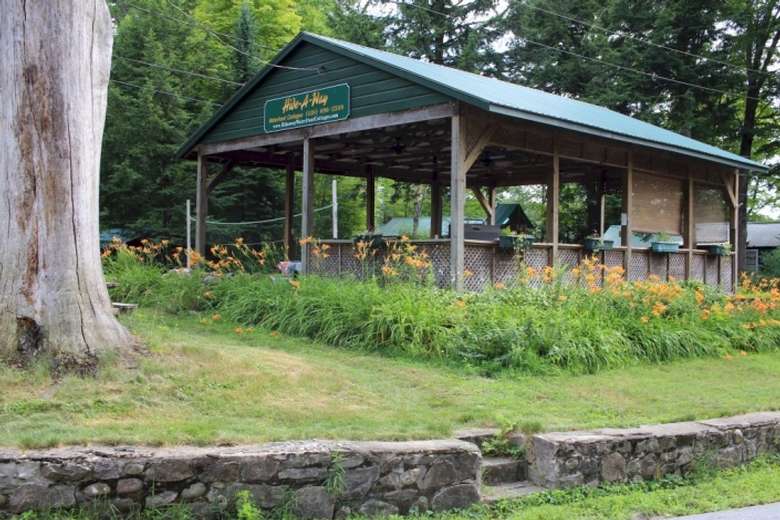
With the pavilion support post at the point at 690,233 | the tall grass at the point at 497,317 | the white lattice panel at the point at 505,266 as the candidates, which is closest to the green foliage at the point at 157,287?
the tall grass at the point at 497,317

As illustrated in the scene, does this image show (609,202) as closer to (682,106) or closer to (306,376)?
(682,106)

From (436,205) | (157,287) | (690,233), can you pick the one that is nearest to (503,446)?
(157,287)

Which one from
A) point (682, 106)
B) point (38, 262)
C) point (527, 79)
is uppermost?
point (527, 79)

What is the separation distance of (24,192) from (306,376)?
9.44 feet

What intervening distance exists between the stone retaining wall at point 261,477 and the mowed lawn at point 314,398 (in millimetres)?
322

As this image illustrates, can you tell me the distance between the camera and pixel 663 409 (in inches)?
267

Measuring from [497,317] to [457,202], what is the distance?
279 centimetres

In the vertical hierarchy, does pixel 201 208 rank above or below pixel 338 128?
below

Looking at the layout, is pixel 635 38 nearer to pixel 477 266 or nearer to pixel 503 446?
pixel 477 266

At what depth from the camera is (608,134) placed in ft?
42.4

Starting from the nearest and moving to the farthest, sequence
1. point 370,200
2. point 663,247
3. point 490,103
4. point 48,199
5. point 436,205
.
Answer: point 48,199 < point 490,103 < point 663,247 < point 370,200 < point 436,205

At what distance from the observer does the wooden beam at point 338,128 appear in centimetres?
1187

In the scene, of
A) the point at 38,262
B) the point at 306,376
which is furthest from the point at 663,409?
the point at 38,262

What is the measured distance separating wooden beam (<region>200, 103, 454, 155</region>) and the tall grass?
2.93 metres
